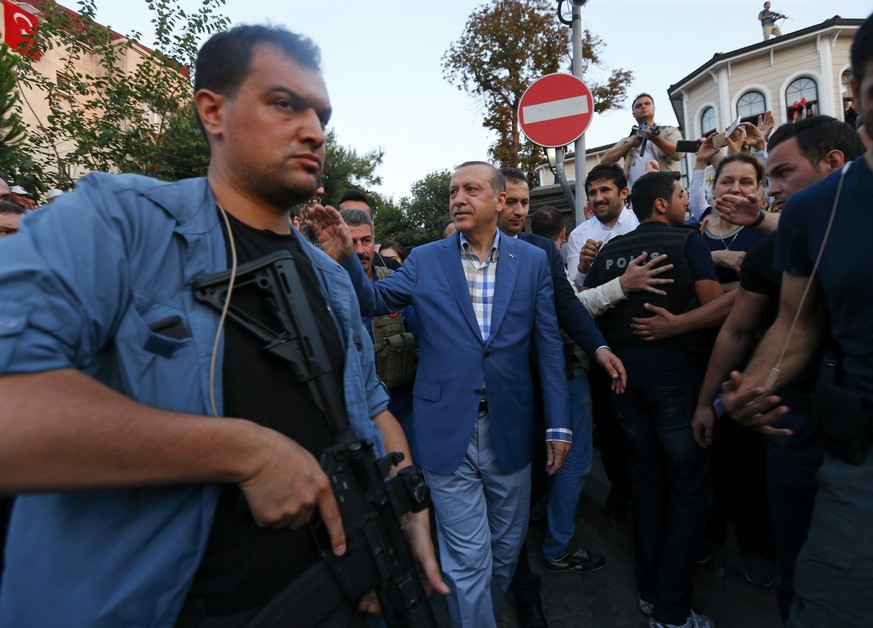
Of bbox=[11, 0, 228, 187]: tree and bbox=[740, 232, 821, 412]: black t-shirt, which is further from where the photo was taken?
bbox=[11, 0, 228, 187]: tree

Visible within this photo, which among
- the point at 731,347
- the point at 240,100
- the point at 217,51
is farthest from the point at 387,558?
the point at 731,347

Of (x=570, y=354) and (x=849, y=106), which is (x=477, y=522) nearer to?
(x=570, y=354)

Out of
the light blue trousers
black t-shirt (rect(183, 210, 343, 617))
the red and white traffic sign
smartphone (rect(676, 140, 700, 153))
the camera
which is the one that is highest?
the red and white traffic sign

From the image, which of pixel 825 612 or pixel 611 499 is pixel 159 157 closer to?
pixel 611 499

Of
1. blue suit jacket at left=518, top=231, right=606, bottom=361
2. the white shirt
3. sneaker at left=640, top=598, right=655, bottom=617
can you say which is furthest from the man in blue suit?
the white shirt

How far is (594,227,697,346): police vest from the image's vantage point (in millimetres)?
3174

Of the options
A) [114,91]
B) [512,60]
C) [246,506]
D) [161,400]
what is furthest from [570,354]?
[512,60]

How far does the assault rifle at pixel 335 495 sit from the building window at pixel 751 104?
89.1 feet

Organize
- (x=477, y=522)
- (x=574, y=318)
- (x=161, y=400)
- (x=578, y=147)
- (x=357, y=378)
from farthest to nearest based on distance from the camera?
1. (x=578, y=147)
2. (x=574, y=318)
3. (x=477, y=522)
4. (x=357, y=378)
5. (x=161, y=400)

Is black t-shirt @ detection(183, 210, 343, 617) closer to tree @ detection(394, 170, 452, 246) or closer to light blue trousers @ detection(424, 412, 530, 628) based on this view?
light blue trousers @ detection(424, 412, 530, 628)

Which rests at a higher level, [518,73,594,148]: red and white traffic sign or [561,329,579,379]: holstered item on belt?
[518,73,594,148]: red and white traffic sign

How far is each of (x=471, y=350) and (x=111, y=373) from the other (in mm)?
1877

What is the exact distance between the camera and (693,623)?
10.0ft

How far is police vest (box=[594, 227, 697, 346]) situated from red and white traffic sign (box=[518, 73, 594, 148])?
2.02 metres
